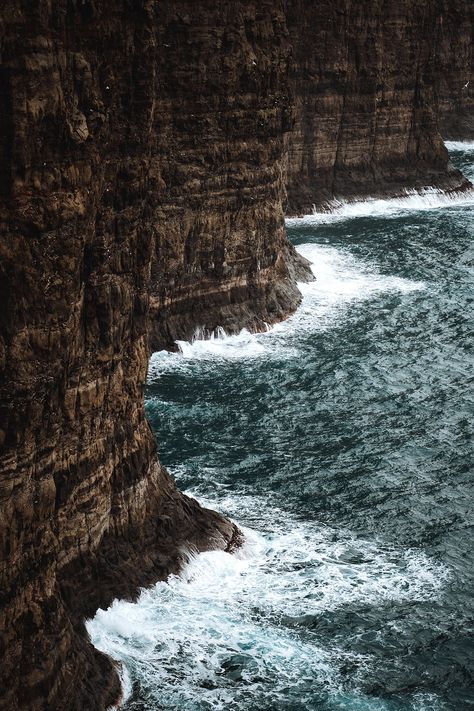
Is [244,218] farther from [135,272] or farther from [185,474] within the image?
[135,272]

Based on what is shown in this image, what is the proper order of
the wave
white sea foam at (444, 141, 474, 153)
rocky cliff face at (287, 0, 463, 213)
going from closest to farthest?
the wave → rocky cliff face at (287, 0, 463, 213) → white sea foam at (444, 141, 474, 153)

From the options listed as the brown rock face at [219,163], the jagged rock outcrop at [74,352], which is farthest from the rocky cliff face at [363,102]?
the jagged rock outcrop at [74,352]

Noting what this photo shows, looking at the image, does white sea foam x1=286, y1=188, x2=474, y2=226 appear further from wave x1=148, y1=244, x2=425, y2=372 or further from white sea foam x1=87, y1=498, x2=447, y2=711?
white sea foam x1=87, y1=498, x2=447, y2=711

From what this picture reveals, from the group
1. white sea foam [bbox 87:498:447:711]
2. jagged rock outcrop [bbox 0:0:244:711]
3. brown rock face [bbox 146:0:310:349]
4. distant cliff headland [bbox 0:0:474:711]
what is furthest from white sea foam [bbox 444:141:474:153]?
jagged rock outcrop [bbox 0:0:244:711]

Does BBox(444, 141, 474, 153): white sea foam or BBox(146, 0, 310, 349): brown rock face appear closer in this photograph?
BBox(146, 0, 310, 349): brown rock face

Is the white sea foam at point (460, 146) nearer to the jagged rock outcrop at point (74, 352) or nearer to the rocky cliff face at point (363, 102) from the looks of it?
the rocky cliff face at point (363, 102)

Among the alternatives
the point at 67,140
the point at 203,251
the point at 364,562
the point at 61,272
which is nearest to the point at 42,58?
the point at 67,140
